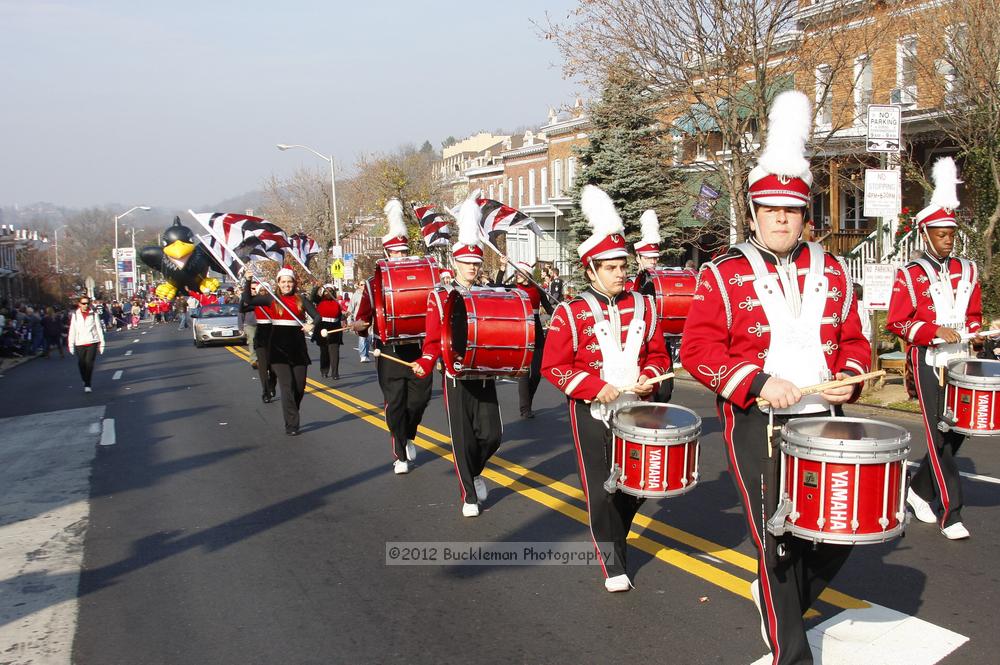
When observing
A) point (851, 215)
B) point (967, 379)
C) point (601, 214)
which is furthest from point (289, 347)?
point (851, 215)

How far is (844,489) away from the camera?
11.6ft

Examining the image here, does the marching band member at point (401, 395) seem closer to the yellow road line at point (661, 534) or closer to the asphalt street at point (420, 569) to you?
the asphalt street at point (420, 569)

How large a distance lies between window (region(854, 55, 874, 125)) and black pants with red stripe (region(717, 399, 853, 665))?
15.0 metres

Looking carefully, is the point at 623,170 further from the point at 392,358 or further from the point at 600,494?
the point at 600,494

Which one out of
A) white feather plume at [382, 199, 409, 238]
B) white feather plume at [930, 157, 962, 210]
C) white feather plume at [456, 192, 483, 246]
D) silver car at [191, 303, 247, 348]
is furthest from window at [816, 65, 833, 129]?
silver car at [191, 303, 247, 348]

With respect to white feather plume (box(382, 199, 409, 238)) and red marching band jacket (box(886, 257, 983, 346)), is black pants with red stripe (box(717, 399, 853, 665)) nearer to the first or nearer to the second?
red marching band jacket (box(886, 257, 983, 346))

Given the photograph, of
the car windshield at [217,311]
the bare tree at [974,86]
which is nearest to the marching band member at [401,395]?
the bare tree at [974,86]

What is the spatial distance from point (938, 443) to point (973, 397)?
26.4 inches

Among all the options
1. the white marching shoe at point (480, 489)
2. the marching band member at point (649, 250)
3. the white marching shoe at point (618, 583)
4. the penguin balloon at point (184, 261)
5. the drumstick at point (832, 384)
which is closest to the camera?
the drumstick at point (832, 384)

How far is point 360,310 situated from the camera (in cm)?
988

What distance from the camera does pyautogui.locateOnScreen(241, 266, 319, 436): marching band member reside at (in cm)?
1188

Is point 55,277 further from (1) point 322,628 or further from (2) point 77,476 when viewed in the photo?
(1) point 322,628

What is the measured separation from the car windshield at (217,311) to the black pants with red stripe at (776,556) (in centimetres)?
2918

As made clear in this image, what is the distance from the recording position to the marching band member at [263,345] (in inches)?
497
